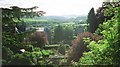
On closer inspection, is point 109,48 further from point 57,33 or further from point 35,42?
point 57,33

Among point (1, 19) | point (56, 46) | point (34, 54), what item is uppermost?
point (1, 19)

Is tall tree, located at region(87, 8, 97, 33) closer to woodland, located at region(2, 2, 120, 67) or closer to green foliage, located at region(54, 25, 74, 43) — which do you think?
green foliage, located at region(54, 25, 74, 43)

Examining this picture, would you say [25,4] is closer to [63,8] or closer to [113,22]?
[63,8]

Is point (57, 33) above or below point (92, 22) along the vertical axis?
below

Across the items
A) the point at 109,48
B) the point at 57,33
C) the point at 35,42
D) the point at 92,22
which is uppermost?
the point at 109,48

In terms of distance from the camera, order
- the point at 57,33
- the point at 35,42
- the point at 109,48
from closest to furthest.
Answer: the point at 109,48 < the point at 35,42 < the point at 57,33

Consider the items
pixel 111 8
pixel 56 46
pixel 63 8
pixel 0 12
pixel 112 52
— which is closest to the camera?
pixel 112 52

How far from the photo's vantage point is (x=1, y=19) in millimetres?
4230

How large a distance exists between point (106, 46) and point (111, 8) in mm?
577

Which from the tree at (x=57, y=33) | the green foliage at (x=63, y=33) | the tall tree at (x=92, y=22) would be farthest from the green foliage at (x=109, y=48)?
the tree at (x=57, y=33)

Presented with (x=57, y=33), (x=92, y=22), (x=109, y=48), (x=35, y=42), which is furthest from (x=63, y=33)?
(x=109, y=48)

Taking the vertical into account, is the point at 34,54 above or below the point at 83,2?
below

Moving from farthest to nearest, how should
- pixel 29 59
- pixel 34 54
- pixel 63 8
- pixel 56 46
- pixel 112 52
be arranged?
pixel 56 46 < pixel 63 8 < pixel 34 54 < pixel 29 59 < pixel 112 52

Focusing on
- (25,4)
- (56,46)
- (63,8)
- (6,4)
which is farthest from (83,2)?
(56,46)
